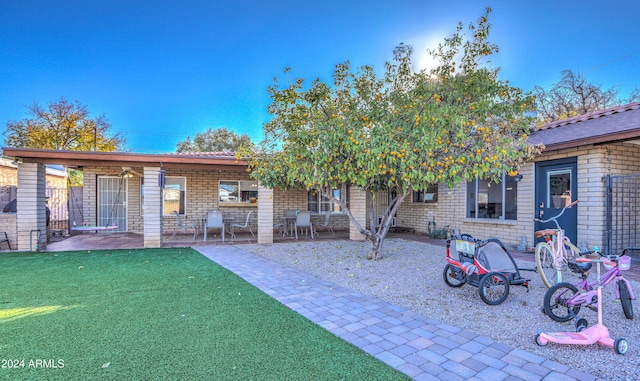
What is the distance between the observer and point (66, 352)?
284cm

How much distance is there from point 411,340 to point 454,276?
1.89 m

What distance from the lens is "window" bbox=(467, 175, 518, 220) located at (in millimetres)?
8758

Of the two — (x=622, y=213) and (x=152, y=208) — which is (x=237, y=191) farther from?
(x=622, y=213)

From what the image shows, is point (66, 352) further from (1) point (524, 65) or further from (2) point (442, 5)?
(1) point (524, 65)

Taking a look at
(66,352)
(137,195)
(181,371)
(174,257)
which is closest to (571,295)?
(181,371)

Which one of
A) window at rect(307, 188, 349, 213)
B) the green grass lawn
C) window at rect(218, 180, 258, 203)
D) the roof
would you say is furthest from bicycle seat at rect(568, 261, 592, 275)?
window at rect(218, 180, 258, 203)

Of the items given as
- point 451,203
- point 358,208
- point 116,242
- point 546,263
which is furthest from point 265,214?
point 546,263

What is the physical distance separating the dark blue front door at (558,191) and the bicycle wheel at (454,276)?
4.06m

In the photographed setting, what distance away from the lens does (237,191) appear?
1294 centimetres

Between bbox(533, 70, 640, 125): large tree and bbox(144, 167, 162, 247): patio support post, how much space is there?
19.1 metres

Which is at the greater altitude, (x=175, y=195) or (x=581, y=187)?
(x=581, y=187)

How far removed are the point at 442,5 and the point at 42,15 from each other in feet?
42.8

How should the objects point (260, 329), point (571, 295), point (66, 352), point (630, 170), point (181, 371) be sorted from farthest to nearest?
1. point (630, 170)
2. point (571, 295)
3. point (260, 329)
4. point (66, 352)
5. point (181, 371)

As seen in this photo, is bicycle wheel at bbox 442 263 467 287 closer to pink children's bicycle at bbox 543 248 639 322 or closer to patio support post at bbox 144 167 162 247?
pink children's bicycle at bbox 543 248 639 322
